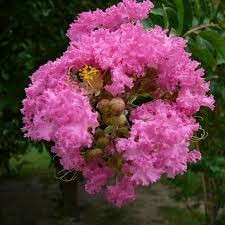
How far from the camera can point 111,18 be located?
46.9 inches

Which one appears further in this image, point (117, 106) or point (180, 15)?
point (180, 15)

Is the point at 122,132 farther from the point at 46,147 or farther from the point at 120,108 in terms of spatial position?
the point at 46,147

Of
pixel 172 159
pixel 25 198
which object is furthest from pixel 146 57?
pixel 25 198

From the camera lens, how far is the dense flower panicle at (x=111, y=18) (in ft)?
3.89

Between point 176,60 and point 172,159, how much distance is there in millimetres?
220

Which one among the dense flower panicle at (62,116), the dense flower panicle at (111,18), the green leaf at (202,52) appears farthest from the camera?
the green leaf at (202,52)

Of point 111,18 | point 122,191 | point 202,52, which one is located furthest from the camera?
point 202,52

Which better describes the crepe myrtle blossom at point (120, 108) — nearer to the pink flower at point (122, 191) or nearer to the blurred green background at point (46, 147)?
the pink flower at point (122, 191)

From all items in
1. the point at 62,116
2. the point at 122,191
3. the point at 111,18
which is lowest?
the point at 122,191

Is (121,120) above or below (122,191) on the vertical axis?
above

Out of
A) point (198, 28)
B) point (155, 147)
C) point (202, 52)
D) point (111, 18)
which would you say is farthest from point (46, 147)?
point (155, 147)

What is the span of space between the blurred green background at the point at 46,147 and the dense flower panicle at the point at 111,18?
19cm

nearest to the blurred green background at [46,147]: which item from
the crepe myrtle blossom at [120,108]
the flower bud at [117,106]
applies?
the crepe myrtle blossom at [120,108]

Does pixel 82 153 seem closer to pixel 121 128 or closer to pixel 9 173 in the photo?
pixel 121 128
